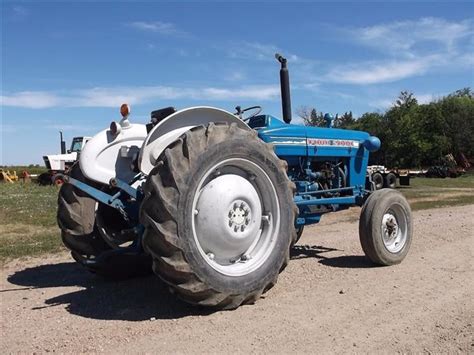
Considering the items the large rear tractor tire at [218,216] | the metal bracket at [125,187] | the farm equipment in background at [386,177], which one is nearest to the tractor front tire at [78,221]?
the metal bracket at [125,187]

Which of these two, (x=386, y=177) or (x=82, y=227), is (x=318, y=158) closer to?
(x=82, y=227)

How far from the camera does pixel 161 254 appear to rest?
3.90m

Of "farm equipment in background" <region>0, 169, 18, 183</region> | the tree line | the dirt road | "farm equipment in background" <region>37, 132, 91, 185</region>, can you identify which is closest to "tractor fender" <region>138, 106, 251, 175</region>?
the dirt road

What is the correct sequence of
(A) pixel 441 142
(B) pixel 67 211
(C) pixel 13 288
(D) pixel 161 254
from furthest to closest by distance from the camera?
(A) pixel 441 142 < (C) pixel 13 288 < (B) pixel 67 211 < (D) pixel 161 254

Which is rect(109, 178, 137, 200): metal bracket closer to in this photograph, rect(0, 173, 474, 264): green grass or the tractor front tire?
the tractor front tire

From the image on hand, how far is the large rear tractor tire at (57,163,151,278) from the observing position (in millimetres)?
5246

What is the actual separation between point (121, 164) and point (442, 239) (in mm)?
5156

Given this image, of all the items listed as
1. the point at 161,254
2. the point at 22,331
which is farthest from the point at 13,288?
the point at 161,254

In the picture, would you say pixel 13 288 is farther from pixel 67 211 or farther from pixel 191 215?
pixel 191 215

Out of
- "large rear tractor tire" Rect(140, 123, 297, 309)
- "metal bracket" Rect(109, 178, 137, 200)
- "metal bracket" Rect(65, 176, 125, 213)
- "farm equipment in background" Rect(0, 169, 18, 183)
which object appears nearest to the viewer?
"large rear tractor tire" Rect(140, 123, 297, 309)

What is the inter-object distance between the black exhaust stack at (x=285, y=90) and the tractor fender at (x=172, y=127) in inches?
66.6

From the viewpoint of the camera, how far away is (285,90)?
6.60m

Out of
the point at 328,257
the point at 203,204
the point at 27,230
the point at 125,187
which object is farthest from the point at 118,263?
the point at 27,230

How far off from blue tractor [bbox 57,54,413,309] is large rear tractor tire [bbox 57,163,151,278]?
1 centimetres
